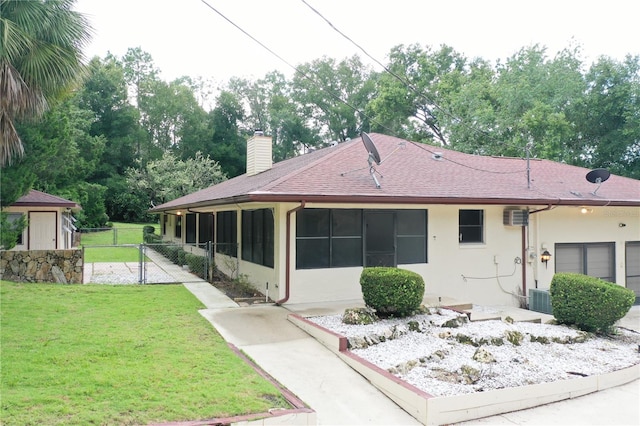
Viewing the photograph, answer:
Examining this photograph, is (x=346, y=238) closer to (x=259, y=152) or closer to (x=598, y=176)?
(x=259, y=152)

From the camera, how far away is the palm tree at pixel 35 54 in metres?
8.21

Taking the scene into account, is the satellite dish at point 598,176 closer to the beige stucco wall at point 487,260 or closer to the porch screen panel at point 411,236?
the beige stucco wall at point 487,260

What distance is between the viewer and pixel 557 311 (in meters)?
8.84

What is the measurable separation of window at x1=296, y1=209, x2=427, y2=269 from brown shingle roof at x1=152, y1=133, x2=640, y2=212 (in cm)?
68

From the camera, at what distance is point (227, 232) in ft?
46.1

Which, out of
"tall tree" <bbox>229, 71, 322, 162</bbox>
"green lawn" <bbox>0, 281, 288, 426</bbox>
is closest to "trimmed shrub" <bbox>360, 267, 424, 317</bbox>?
"green lawn" <bbox>0, 281, 288, 426</bbox>

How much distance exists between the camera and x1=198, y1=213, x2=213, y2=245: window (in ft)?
53.5

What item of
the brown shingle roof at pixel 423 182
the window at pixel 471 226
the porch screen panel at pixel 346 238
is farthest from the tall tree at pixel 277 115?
the porch screen panel at pixel 346 238

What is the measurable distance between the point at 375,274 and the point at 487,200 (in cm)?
419

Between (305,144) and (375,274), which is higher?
(305,144)

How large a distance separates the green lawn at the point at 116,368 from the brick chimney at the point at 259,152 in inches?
292

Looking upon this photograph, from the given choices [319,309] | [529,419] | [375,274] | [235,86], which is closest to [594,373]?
[529,419]

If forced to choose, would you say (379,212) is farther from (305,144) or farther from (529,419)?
(305,144)

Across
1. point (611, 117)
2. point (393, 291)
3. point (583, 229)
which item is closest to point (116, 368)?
point (393, 291)
